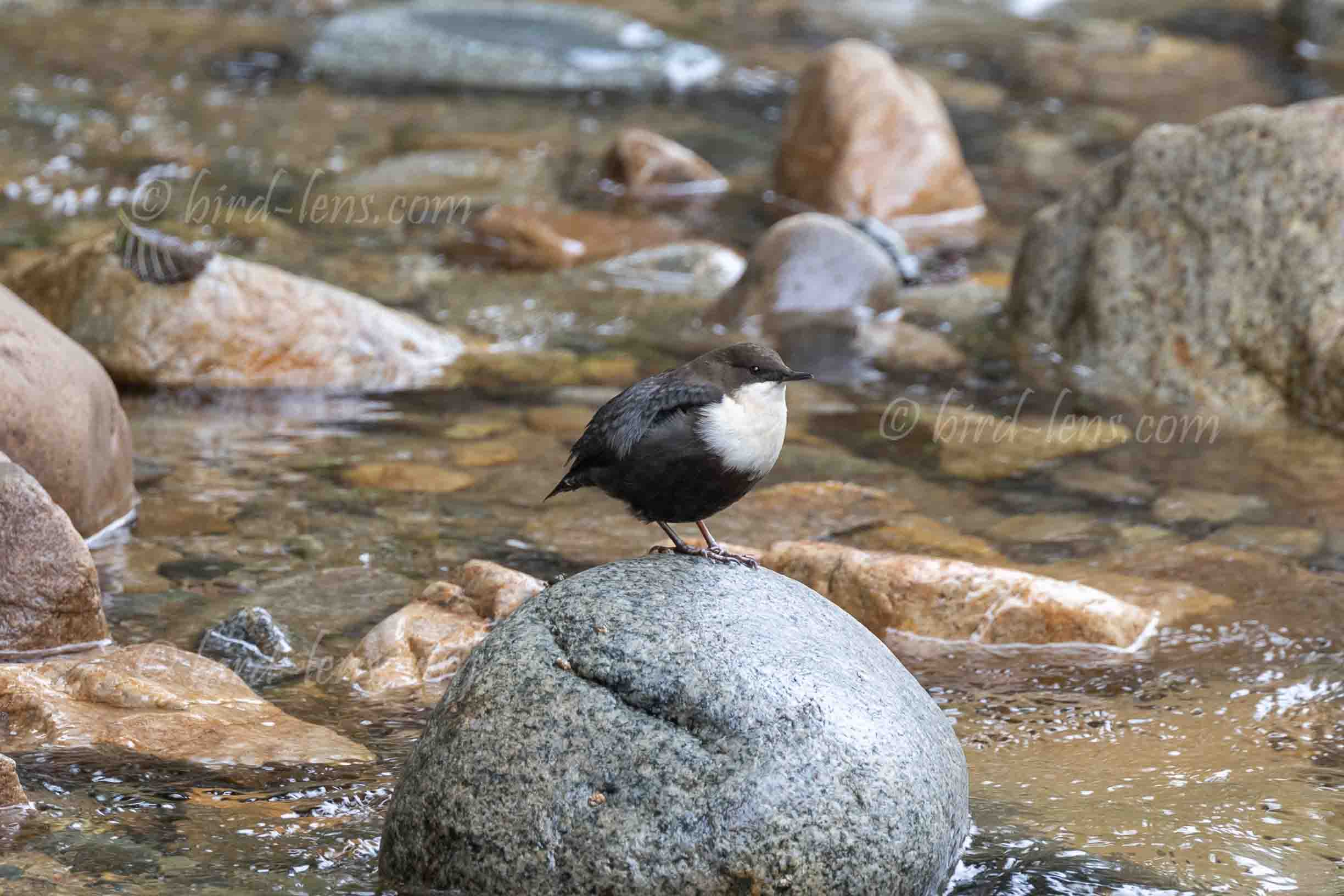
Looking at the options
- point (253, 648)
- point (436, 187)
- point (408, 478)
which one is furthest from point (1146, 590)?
point (436, 187)

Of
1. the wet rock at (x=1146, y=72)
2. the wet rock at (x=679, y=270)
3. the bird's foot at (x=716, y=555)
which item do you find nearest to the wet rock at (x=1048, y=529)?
the bird's foot at (x=716, y=555)

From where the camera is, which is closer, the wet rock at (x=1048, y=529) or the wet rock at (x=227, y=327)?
the wet rock at (x=1048, y=529)

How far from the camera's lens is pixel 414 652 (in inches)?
200

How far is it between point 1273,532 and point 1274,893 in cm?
309

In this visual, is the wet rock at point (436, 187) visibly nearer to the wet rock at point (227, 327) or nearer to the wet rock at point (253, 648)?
the wet rock at point (227, 327)

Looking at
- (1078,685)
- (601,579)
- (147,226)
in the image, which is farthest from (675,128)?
(601,579)

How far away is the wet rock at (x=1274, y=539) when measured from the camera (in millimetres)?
6293

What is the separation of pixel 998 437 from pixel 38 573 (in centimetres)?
468

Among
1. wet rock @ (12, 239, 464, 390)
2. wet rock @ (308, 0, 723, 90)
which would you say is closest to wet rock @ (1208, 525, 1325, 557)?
wet rock @ (12, 239, 464, 390)

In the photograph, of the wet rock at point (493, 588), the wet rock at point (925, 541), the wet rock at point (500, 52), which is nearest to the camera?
the wet rock at point (493, 588)

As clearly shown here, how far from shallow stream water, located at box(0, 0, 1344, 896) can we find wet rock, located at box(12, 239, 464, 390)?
0.20m

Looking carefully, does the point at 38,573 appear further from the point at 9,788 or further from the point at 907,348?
the point at 907,348

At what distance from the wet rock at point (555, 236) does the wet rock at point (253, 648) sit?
17.8 feet

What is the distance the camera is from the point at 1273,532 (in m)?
6.47
